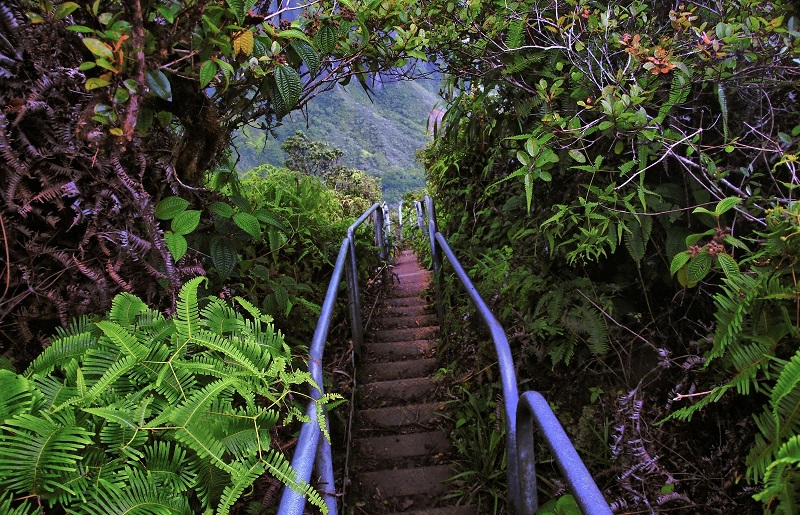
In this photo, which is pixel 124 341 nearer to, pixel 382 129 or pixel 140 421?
pixel 140 421

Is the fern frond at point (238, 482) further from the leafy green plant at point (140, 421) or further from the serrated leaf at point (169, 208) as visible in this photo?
the serrated leaf at point (169, 208)

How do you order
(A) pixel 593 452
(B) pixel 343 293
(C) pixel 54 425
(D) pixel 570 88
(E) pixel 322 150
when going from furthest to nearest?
(E) pixel 322 150
(B) pixel 343 293
(D) pixel 570 88
(A) pixel 593 452
(C) pixel 54 425

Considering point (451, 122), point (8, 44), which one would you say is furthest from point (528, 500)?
point (451, 122)

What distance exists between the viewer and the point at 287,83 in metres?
1.65

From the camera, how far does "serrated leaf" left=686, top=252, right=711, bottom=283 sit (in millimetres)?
1550

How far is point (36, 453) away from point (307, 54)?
1.48 metres

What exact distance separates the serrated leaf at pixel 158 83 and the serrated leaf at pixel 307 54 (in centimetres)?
53

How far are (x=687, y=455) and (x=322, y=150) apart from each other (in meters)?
13.5

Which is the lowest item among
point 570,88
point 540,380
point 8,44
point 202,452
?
point 540,380

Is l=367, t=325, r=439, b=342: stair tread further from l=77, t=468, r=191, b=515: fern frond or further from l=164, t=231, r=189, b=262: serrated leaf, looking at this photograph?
l=77, t=468, r=191, b=515: fern frond

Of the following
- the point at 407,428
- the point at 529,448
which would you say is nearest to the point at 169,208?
the point at 529,448

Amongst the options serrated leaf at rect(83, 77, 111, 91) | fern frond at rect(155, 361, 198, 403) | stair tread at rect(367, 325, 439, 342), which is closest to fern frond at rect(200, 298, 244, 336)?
fern frond at rect(155, 361, 198, 403)

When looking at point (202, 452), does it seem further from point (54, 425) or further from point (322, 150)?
point (322, 150)

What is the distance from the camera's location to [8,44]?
1.17m
